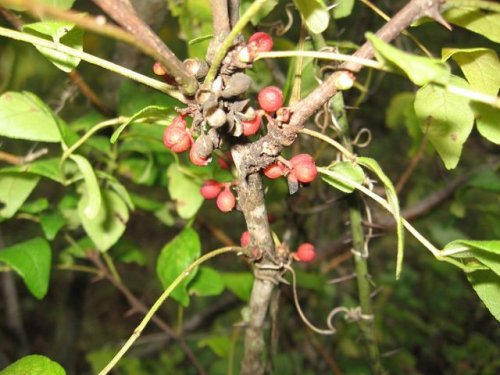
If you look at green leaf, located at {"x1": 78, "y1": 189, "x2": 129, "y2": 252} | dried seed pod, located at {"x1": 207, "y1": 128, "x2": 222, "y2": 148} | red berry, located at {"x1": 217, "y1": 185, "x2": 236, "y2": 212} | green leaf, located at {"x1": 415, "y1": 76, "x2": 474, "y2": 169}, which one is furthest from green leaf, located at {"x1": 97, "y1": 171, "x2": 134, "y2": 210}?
green leaf, located at {"x1": 415, "y1": 76, "x2": 474, "y2": 169}

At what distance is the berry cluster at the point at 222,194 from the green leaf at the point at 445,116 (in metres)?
0.25

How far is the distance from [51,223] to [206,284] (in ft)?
0.98

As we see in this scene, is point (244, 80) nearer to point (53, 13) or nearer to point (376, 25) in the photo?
point (53, 13)

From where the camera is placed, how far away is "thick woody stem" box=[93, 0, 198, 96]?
414 mm

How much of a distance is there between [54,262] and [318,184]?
0.70 metres

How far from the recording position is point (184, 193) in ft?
2.92

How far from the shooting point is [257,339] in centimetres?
77

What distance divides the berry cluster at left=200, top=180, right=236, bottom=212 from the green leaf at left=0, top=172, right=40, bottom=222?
33cm

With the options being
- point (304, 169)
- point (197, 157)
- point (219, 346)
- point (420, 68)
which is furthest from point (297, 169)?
point (219, 346)

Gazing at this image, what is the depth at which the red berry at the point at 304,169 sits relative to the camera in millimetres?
544

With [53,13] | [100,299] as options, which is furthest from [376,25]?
[100,299]

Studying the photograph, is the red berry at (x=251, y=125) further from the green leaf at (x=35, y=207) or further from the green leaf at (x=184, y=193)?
the green leaf at (x=35, y=207)

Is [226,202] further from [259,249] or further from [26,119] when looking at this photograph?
[26,119]

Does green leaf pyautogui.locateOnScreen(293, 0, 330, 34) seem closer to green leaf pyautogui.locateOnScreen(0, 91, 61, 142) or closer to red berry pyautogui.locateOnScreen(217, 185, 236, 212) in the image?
red berry pyautogui.locateOnScreen(217, 185, 236, 212)
